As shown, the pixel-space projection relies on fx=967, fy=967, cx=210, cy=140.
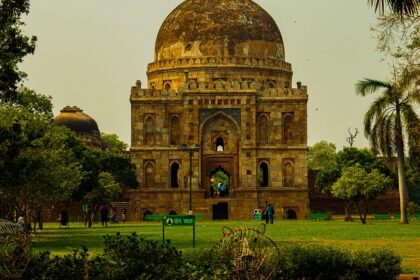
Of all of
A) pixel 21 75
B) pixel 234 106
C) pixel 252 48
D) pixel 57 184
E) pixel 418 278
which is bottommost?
pixel 418 278

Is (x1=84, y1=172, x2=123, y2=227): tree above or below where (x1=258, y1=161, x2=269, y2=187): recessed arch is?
below

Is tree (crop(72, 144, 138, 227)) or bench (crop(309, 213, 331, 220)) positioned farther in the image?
bench (crop(309, 213, 331, 220))

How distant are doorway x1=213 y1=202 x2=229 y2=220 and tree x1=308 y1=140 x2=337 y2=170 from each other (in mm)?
46002

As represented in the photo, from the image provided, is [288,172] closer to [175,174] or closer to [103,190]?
[175,174]

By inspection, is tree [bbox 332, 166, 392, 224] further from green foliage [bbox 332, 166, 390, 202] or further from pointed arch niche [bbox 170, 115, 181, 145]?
pointed arch niche [bbox 170, 115, 181, 145]

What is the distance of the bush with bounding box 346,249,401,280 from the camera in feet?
52.5

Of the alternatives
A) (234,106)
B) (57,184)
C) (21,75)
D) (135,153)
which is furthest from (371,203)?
(21,75)

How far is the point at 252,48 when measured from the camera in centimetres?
6900

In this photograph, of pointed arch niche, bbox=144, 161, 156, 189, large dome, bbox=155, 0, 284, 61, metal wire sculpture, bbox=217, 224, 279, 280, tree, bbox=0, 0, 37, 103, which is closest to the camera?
metal wire sculpture, bbox=217, 224, 279, 280

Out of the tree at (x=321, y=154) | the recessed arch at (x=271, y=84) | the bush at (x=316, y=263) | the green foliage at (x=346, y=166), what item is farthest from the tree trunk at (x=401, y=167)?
the tree at (x=321, y=154)

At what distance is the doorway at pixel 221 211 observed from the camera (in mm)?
61188

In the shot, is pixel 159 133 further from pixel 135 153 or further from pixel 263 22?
pixel 263 22

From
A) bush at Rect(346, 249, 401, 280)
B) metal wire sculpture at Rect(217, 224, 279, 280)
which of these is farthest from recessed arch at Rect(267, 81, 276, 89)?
metal wire sculpture at Rect(217, 224, 279, 280)

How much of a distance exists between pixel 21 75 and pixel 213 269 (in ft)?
45.5
